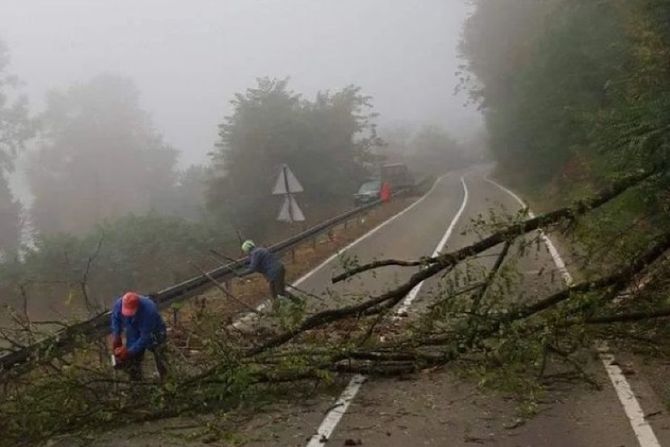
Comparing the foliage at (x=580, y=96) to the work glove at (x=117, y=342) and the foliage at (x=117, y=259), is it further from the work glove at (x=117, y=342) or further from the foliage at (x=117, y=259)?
the foliage at (x=117, y=259)

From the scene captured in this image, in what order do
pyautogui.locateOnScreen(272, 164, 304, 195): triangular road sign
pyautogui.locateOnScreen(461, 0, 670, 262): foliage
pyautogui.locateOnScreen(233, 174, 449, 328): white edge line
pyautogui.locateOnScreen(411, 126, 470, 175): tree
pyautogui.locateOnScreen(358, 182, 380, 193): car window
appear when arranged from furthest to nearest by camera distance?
pyautogui.locateOnScreen(411, 126, 470, 175): tree
pyautogui.locateOnScreen(358, 182, 380, 193): car window
pyautogui.locateOnScreen(272, 164, 304, 195): triangular road sign
pyautogui.locateOnScreen(233, 174, 449, 328): white edge line
pyautogui.locateOnScreen(461, 0, 670, 262): foliage

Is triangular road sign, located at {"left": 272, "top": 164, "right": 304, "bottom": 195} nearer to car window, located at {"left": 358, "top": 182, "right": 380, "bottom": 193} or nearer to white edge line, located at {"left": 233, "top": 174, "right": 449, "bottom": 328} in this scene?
white edge line, located at {"left": 233, "top": 174, "right": 449, "bottom": 328}

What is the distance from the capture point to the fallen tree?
6.57 m

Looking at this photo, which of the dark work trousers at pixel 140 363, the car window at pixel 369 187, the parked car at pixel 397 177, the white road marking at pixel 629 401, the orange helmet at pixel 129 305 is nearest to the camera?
the white road marking at pixel 629 401

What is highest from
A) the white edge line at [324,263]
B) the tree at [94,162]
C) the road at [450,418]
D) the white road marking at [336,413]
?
the tree at [94,162]

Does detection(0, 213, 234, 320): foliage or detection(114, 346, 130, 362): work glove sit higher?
detection(0, 213, 234, 320): foliage

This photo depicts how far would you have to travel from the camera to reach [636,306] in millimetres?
7949

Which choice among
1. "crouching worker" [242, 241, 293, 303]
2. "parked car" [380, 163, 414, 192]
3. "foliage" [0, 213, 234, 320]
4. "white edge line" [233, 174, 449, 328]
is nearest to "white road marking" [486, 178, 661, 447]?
"white edge line" [233, 174, 449, 328]

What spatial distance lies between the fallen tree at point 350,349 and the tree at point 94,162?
49.4m

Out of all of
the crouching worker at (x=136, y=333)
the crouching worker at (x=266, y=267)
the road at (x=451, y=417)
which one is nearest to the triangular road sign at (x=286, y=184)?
the crouching worker at (x=266, y=267)

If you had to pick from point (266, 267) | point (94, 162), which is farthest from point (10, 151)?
point (266, 267)

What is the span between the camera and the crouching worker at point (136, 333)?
7289 millimetres

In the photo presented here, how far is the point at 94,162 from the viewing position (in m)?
61.1

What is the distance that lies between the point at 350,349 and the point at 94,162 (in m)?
57.6
